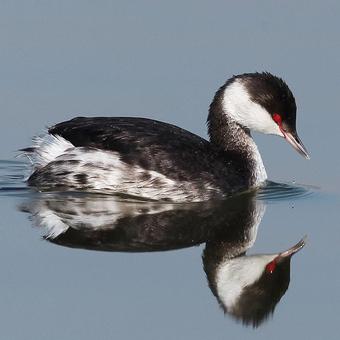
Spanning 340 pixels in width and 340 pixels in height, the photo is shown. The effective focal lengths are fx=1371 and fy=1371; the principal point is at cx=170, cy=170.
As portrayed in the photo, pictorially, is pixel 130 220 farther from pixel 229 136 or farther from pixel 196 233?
pixel 229 136

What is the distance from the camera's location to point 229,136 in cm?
1184

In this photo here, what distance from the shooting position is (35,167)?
449 inches

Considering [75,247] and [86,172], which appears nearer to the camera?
[75,247]

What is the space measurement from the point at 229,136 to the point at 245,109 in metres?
0.29

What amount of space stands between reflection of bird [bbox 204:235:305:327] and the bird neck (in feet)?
5.94

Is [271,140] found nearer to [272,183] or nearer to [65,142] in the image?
[272,183]

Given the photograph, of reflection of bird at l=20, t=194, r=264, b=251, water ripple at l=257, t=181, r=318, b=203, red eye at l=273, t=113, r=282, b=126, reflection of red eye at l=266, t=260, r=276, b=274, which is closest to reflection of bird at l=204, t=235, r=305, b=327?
reflection of red eye at l=266, t=260, r=276, b=274

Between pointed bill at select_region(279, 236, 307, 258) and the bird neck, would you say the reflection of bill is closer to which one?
pointed bill at select_region(279, 236, 307, 258)

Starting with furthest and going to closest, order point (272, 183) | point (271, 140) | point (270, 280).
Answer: point (271, 140), point (272, 183), point (270, 280)

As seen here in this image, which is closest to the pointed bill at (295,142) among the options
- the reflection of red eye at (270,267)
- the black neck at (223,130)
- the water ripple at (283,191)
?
the water ripple at (283,191)

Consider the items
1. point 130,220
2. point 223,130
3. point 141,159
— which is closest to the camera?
point 130,220

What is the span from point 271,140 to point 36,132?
2.25m

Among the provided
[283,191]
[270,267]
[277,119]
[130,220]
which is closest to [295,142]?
[277,119]

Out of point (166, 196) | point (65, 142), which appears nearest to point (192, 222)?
point (166, 196)
